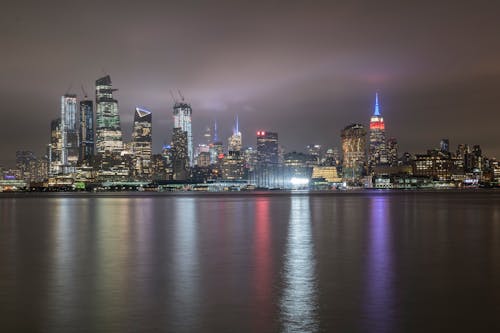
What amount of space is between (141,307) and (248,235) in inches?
976

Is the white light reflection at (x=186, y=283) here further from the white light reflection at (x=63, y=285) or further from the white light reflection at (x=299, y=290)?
the white light reflection at (x=63, y=285)

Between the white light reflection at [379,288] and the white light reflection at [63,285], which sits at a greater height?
the white light reflection at [63,285]

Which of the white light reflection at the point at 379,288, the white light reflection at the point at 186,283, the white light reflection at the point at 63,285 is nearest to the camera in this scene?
the white light reflection at the point at 379,288

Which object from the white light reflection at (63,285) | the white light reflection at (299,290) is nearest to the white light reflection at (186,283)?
the white light reflection at (299,290)

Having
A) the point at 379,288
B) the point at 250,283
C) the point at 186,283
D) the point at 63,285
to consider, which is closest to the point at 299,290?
the point at 250,283

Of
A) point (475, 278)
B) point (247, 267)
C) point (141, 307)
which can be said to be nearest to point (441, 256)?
point (475, 278)

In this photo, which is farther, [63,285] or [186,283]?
[186,283]

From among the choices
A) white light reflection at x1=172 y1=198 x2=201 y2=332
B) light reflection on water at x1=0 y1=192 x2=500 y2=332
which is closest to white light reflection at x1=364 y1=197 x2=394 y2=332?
light reflection on water at x1=0 y1=192 x2=500 y2=332

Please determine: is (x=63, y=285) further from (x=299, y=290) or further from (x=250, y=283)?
(x=299, y=290)

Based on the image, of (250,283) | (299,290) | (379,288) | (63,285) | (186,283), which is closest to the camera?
(299,290)

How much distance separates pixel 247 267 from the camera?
25609 mm

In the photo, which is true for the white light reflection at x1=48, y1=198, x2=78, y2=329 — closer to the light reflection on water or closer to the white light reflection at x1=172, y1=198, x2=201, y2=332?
the light reflection on water

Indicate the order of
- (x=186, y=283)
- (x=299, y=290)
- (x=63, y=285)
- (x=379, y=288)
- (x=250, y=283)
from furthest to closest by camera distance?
(x=186, y=283)
(x=250, y=283)
(x=63, y=285)
(x=379, y=288)
(x=299, y=290)

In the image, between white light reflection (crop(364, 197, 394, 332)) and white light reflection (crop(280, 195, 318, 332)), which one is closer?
white light reflection (crop(280, 195, 318, 332))
